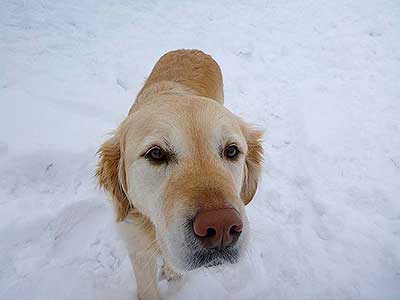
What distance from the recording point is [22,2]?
6.42 metres

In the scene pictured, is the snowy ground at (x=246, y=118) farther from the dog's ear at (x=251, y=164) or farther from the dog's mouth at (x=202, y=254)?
the dog's mouth at (x=202, y=254)

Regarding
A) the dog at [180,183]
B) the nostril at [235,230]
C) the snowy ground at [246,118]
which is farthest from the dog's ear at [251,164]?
the nostril at [235,230]

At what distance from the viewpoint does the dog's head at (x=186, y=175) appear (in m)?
1.58

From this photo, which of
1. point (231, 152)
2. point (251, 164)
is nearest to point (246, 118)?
point (251, 164)

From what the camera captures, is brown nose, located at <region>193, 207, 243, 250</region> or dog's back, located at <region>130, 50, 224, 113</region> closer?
brown nose, located at <region>193, 207, 243, 250</region>

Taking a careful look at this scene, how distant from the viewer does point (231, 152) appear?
2.17 m

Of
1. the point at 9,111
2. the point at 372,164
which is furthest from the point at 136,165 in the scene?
the point at 372,164

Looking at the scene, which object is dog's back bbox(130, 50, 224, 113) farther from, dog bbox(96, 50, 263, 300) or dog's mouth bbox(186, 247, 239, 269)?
dog's mouth bbox(186, 247, 239, 269)

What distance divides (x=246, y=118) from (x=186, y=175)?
11.1ft

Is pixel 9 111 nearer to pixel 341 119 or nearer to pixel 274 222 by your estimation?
pixel 274 222

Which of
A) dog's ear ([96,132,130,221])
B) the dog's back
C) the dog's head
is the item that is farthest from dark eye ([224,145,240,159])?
the dog's back

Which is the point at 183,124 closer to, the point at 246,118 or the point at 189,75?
the point at 189,75

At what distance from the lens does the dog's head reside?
1584 mm

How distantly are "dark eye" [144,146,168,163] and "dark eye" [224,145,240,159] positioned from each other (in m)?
0.44
